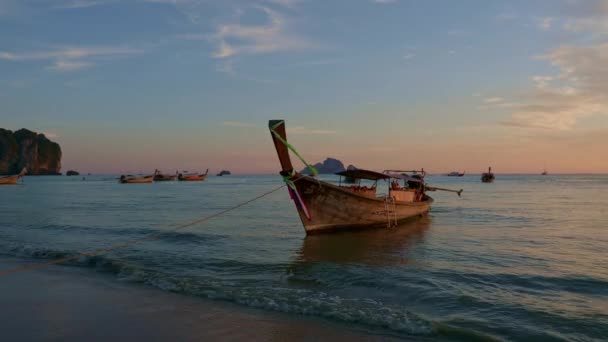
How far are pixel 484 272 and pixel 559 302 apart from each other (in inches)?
95.1

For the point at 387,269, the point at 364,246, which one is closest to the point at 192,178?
the point at 364,246

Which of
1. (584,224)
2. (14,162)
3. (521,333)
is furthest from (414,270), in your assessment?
(14,162)

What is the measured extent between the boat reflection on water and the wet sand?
4.80 metres

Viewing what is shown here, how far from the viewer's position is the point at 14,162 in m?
153

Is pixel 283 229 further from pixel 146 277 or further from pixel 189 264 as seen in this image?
pixel 146 277

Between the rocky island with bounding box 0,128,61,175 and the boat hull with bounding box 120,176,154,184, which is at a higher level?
the rocky island with bounding box 0,128,61,175

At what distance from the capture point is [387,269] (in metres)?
10.7

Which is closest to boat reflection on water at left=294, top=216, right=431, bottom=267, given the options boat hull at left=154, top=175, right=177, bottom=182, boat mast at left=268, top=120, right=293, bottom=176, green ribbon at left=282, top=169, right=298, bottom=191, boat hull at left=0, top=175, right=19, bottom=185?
green ribbon at left=282, top=169, right=298, bottom=191

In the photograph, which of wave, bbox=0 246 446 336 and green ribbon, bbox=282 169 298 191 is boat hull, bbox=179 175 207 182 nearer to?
green ribbon, bbox=282 169 298 191

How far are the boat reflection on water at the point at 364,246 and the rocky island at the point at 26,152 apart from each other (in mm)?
169717

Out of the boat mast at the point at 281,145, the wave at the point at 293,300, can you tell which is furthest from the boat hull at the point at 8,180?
the wave at the point at 293,300

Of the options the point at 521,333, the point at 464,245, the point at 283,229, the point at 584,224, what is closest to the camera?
the point at 521,333

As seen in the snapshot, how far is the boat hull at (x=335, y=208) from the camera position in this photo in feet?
50.2

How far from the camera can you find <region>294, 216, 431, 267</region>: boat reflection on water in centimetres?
1198
